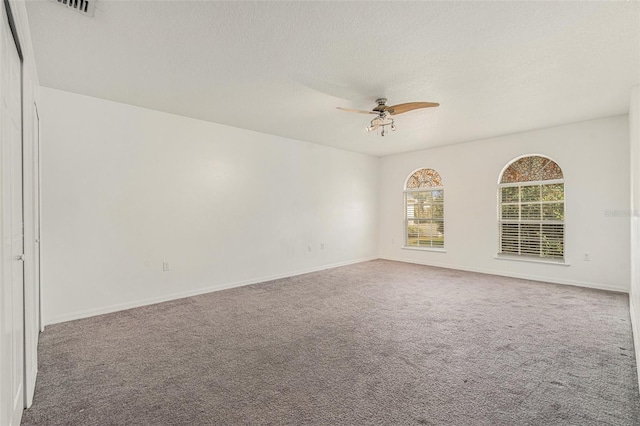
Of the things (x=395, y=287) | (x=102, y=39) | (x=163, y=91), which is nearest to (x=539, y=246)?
(x=395, y=287)

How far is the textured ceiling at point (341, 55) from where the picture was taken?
219cm

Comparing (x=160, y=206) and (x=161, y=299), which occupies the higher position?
(x=160, y=206)

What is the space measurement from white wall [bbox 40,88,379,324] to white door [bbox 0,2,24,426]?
182cm

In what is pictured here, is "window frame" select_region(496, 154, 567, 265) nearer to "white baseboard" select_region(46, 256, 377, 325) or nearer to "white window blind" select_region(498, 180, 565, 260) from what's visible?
"white window blind" select_region(498, 180, 565, 260)

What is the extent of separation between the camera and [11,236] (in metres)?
1.60

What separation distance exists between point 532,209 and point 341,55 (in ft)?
15.4

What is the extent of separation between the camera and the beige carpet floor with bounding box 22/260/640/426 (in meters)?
1.88

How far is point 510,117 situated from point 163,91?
4.67 metres

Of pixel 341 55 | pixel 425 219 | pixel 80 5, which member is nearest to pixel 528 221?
pixel 425 219

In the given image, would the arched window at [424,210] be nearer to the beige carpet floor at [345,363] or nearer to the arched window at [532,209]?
the arched window at [532,209]

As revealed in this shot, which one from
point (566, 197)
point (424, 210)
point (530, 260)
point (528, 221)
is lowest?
point (530, 260)

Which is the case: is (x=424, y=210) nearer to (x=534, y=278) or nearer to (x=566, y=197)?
(x=534, y=278)

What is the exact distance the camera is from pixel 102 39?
250cm

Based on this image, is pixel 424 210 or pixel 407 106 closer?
pixel 407 106
